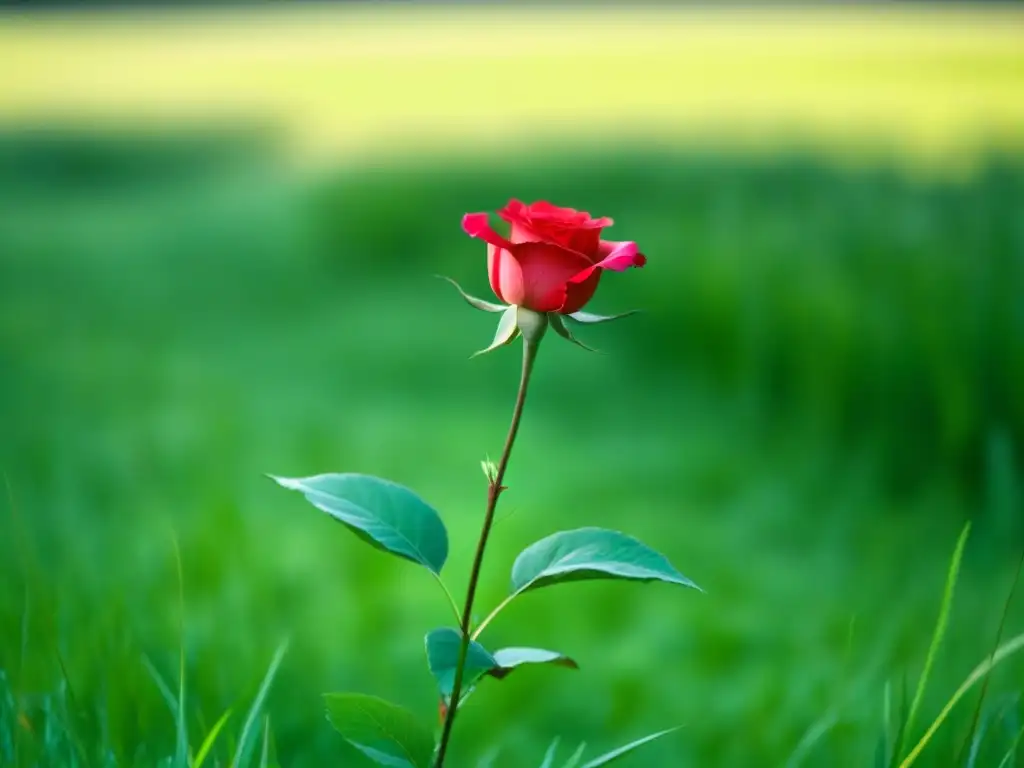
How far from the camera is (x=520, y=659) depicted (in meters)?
0.42

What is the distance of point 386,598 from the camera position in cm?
108

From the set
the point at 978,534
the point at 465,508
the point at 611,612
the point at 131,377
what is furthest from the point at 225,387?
the point at 978,534

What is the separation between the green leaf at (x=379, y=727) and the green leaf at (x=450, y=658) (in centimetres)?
3

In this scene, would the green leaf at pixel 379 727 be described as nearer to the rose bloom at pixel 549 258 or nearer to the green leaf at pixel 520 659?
the green leaf at pixel 520 659

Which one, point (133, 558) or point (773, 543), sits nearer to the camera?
point (133, 558)

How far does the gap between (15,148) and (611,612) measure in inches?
93.9

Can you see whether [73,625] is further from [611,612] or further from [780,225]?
[780,225]

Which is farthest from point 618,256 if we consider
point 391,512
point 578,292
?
point 391,512

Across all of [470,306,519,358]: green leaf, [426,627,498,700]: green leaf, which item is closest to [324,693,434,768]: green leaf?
[426,627,498,700]: green leaf

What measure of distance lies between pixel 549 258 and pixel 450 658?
161mm

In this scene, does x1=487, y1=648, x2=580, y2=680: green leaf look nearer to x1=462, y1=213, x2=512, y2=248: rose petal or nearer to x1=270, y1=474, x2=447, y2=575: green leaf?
x1=270, y1=474, x2=447, y2=575: green leaf

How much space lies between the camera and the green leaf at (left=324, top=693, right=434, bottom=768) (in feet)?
1.44

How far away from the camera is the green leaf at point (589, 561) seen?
396 millimetres

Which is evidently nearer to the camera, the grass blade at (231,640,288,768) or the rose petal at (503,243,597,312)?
the rose petal at (503,243,597,312)
